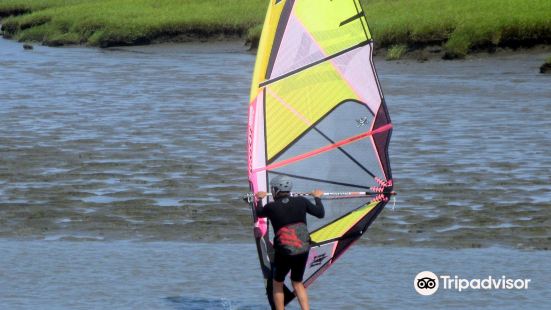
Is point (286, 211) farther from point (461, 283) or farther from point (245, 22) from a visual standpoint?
point (245, 22)

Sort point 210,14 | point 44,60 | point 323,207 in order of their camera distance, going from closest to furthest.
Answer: point 323,207 → point 44,60 → point 210,14

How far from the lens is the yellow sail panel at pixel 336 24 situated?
13359 millimetres

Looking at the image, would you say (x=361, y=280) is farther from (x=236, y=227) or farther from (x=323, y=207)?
(x=236, y=227)

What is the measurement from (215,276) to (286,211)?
2898 millimetres

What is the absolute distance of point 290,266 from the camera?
11883mm

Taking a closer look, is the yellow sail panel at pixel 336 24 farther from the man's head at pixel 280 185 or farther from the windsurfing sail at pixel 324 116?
the man's head at pixel 280 185

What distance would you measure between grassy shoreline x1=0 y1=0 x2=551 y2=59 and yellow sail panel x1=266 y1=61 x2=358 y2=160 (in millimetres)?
29648

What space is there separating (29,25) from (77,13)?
3.92 meters

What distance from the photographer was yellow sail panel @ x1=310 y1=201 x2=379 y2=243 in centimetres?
1301

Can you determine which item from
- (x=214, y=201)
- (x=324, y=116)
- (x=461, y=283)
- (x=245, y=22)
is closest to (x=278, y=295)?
(x=324, y=116)

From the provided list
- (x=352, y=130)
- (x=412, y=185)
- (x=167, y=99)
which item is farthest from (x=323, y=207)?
(x=167, y=99)

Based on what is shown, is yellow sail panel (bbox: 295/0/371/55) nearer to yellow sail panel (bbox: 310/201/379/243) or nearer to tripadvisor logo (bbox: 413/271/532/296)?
yellow sail panel (bbox: 310/201/379/243)

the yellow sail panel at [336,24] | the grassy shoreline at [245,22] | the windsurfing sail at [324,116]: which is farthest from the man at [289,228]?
the grassy shoreline at [245,22]

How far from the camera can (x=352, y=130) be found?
13.3 meters
